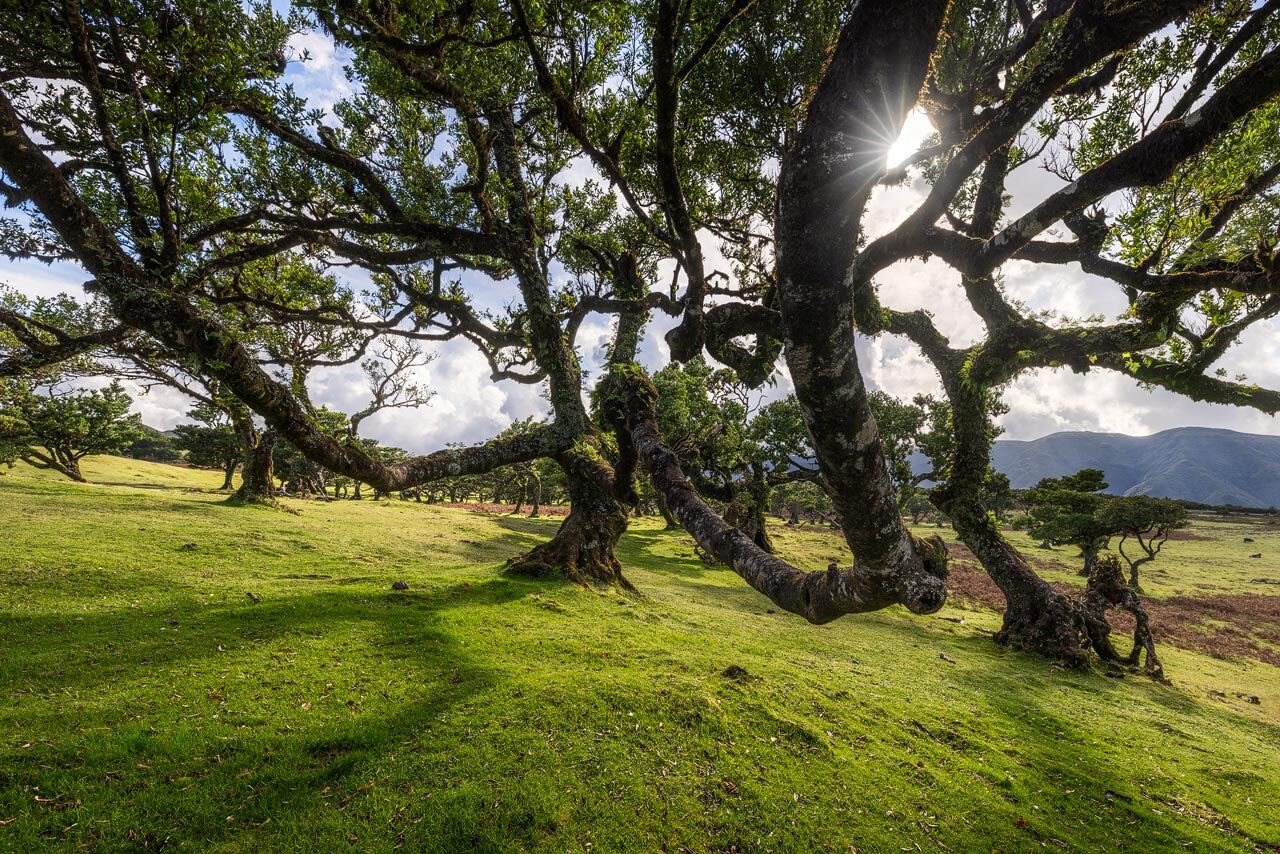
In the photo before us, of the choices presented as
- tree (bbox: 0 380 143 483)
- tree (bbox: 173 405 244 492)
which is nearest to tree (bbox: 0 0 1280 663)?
tree (bbox: 0 380 143 483)

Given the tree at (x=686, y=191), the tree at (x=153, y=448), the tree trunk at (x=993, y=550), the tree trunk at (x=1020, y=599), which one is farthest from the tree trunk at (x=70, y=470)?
the tree at (x=153, y=448)

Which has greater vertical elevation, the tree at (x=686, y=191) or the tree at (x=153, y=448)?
the tree at (x=686, y=191)

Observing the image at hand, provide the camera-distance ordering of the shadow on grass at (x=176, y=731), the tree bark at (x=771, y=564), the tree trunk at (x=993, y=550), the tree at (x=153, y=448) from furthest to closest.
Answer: the tree at (x=153, y=448)
the tree trunk at (x=993, y=550)
the shadow on grass at (x=176, y=731)
the tree bark at (x=771, y=564)

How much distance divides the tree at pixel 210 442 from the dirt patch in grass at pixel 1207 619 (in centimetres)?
4677

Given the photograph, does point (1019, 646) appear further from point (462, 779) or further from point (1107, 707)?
point (462, 779)

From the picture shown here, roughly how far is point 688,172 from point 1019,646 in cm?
1660

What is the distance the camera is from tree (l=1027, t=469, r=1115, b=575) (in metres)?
28.9

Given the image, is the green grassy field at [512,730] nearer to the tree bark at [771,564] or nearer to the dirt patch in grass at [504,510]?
the tree bark at [771,564]

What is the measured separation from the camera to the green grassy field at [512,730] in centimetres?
386

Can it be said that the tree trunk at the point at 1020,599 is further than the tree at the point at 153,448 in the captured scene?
No

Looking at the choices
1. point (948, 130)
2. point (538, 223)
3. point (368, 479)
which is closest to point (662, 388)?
point (538, 223)

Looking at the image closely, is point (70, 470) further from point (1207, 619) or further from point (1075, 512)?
point (1207, 619)

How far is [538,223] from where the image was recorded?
1249 cm

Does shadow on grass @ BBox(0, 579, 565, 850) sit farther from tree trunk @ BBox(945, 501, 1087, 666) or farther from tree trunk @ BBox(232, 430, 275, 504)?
tree trunk @ BBox(232, 430, 275, 504)
